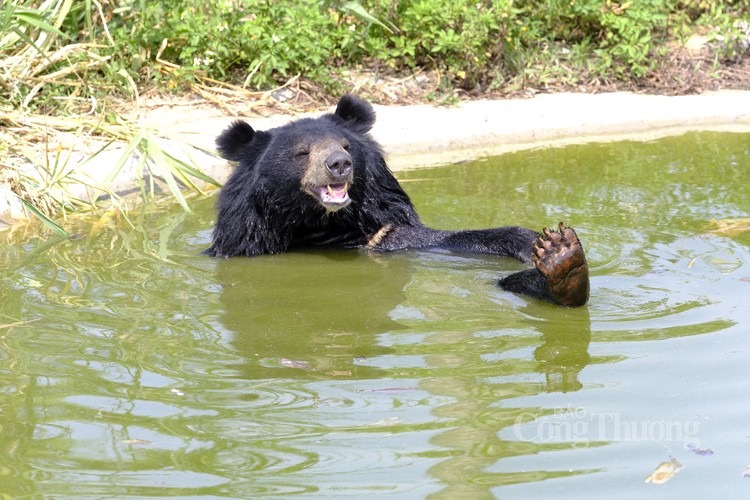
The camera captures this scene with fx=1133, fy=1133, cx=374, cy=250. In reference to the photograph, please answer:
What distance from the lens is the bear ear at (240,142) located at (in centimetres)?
599

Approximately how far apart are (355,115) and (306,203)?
0.63 m

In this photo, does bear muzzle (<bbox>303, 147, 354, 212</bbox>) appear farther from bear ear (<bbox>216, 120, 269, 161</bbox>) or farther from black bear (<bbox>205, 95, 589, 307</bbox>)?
bear ear (<bbox>216, 120, 269, 161</bbox>)

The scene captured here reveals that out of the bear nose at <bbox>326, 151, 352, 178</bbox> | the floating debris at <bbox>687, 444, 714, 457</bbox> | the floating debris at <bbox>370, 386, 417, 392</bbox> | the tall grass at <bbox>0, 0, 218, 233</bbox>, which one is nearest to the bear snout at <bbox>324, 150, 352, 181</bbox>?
the bear nose at <bbox>326, 151, 352, 178</bbox>

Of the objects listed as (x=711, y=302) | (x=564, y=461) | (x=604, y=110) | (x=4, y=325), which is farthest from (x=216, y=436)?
(x=604, y=110)

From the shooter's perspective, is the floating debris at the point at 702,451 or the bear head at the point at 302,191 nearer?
the floating debris at the point at 702,451

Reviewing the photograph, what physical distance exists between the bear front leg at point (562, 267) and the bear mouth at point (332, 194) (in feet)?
4.15

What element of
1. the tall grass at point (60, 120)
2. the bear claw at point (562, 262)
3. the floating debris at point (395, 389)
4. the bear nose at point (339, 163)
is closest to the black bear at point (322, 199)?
the bear nose at point (339, 163)

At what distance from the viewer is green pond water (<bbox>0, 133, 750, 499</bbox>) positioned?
315 centimetres

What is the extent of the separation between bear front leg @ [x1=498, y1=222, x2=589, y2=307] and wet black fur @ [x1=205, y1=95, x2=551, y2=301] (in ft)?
3.48

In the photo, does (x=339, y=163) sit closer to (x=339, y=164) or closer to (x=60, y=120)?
(x=339, y=164)

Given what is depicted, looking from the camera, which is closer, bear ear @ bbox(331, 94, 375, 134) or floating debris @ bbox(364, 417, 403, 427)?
floating debris @ bbox(364, 417, 403, 427)

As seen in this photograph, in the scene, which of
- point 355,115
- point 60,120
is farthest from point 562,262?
point 60,120

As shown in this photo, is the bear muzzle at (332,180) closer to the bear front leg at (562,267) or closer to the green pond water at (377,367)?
the green pond water at (377,367)

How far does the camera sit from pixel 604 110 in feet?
29.8
